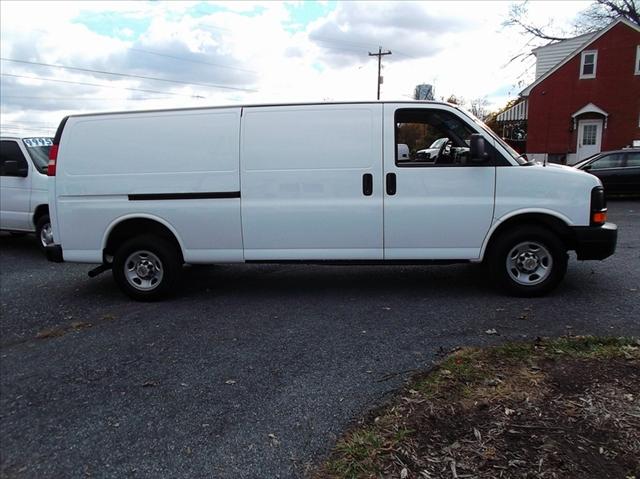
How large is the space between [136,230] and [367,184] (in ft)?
8.73

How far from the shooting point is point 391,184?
5.47 meters

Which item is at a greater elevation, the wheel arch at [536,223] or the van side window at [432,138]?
the van side window at [432,138]

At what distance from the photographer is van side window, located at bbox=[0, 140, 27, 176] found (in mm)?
9152

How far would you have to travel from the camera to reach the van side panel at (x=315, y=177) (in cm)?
547

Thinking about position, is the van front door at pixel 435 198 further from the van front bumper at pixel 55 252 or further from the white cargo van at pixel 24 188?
the white cargo van at pixel 24 188

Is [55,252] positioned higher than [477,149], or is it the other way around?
[477,149]

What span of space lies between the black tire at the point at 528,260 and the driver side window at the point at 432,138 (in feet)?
3.12

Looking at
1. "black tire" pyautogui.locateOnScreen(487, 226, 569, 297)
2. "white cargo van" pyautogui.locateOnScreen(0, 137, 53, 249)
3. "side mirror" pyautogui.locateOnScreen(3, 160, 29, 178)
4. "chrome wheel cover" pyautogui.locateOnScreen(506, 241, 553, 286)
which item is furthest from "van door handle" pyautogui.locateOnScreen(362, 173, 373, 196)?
"side mirror" pyautogui.locateOnScreen(3, 160, 29, 178)

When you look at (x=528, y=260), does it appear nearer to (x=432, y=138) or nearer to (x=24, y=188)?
(x=432, y=138)

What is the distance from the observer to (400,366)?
12.8 feet

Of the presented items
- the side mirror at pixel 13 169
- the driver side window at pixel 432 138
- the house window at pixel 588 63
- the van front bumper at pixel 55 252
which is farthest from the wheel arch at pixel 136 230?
the house window at pixel 588 63

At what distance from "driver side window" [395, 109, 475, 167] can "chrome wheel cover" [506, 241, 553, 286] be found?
42.7 inches

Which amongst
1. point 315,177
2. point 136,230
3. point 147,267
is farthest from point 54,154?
point 315,177

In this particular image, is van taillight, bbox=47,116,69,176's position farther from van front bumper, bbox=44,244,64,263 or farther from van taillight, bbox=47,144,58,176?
van front bumper, bbox=44,244,64,263
